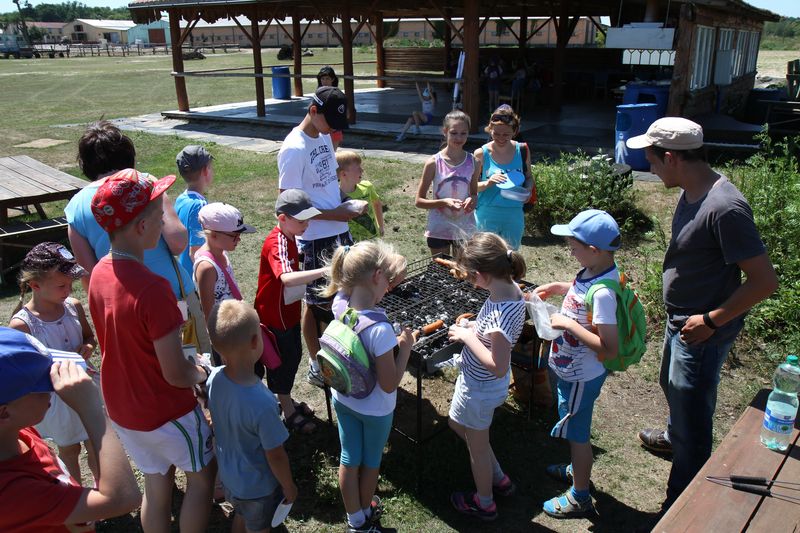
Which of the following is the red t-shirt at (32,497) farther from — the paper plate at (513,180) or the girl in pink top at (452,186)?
the paper plate at (513,180)

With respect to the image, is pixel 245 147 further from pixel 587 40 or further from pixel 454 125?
pixel 587 40

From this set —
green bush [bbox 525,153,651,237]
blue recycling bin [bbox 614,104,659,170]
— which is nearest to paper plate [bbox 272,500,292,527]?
green bush [bbox 525,153,651,237]

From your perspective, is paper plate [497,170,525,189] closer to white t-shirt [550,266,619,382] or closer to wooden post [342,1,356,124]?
white t-shirt [550,266,619,382]

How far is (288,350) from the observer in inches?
139

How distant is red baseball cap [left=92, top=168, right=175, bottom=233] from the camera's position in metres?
2.06

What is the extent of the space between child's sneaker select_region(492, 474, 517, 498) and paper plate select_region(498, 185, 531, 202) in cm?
202

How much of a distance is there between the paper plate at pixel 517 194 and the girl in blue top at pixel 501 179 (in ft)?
0.11

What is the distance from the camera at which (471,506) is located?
2986 millimetres

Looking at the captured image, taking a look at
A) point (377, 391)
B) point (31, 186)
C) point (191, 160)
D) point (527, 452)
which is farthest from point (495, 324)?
point (31, 186)

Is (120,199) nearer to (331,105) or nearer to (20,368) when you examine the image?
(20,368)

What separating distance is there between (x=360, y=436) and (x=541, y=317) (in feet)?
3.35

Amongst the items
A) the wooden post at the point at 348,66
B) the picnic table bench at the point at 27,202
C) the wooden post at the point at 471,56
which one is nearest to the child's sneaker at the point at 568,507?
the picnic table bench at the point at 27,202

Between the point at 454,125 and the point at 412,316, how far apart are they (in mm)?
1566

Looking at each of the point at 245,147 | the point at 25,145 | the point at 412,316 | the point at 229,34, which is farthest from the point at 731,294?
the point at 229,34
